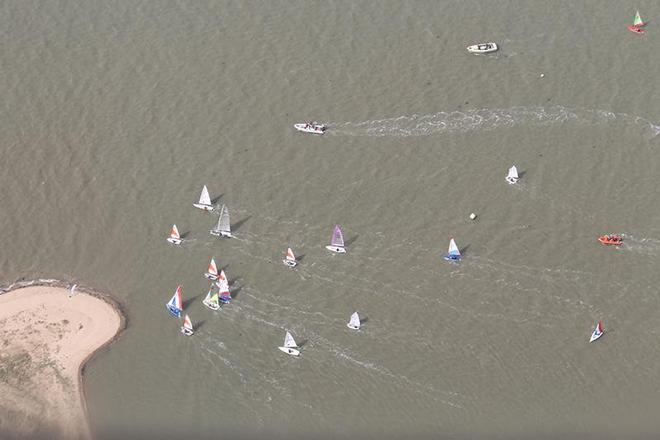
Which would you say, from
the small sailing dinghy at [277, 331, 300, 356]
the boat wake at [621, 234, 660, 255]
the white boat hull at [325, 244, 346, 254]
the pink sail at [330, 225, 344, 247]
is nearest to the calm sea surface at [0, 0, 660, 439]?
the boat wake at [621, 234, 660, 255]

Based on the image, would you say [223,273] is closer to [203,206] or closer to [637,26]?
[203,206]

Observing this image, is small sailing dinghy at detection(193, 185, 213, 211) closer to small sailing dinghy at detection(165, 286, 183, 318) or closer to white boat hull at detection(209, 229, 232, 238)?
white boat hull at detection(209, 229, 232, 238)

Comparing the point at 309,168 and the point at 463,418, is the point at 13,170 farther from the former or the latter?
the point at 463,418

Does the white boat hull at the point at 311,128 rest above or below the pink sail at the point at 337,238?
above

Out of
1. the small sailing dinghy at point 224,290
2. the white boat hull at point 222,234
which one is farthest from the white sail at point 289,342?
the white boat hull at point 222,234

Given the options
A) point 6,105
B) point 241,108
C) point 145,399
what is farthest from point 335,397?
point 6,105

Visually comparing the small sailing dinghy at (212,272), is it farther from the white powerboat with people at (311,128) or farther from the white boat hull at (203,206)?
the white powerboat with people at (311,128)
